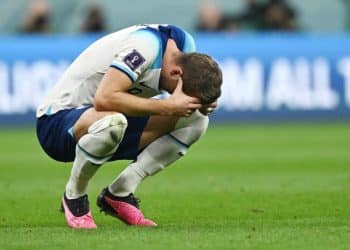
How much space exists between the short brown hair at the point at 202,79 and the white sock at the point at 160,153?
63 centimetres

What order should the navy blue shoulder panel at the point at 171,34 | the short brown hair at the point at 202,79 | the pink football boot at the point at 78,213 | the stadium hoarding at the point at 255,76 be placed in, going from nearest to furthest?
the short brown hair at the point at 202,79, the navy blue shoulder panel at the point at 171,34, the pink football boot at the point at 78,213, the stadium hoarding at the point at 255,76

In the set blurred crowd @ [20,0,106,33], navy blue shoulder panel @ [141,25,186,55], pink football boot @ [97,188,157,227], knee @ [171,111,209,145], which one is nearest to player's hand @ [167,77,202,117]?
navy blue shoulder panel @ [141,25,186,55]

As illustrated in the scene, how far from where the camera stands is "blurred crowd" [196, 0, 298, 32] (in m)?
19.1

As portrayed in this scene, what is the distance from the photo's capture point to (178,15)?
2039 cm

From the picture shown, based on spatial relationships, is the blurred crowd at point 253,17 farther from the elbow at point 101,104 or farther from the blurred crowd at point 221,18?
the elbow at point 101,104

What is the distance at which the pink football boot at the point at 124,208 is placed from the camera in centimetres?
727

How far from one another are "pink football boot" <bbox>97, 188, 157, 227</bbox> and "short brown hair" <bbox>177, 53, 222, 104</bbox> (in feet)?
3.12

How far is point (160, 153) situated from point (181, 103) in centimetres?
76

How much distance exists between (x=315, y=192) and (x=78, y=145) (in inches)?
116

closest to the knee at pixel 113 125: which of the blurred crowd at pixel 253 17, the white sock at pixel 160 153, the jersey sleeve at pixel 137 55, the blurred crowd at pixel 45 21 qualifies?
the jersey sleeve at pixel 137 55

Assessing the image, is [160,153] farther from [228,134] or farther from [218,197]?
[228,134]

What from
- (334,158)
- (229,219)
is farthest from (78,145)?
(334,158)

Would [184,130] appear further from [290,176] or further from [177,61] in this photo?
[290,176]

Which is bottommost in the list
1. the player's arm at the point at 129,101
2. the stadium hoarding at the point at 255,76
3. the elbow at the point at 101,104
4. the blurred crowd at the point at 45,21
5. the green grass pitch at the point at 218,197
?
the blurred crowd at the point at 45,21
